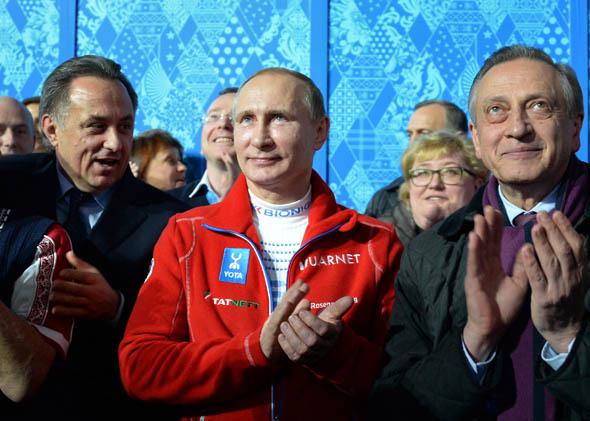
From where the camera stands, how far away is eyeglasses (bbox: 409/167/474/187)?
3.75 m

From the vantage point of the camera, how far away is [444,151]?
12.5 feet

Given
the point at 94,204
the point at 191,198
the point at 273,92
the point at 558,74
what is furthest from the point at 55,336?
the point at 191,198

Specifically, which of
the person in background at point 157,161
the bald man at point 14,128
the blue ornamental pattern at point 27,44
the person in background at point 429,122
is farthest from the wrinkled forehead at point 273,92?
the blue ornamental pattern at point 27,44

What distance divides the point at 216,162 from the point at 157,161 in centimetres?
121

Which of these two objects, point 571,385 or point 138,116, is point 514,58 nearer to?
point 571,385

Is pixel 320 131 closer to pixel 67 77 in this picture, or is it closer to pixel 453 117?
pixel 67 77

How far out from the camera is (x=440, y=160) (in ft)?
12.4

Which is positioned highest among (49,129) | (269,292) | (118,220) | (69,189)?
(49,129)

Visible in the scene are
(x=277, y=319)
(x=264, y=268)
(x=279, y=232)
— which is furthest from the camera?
(x=279, y=232)

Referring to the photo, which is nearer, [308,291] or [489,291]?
[489,291]

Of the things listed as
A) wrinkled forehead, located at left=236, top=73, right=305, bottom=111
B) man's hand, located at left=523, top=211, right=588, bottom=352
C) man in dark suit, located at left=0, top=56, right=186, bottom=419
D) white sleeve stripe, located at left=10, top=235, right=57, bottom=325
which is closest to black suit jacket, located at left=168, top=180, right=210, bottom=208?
man in dark suit, located at left=0, top=56, right=186, bottom=419

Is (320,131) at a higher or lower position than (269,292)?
higher

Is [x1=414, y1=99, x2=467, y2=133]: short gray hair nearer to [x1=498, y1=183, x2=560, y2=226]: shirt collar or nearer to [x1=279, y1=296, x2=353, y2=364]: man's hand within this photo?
[x1=498, y1=183, x2=560, y2=226]: shirt collar

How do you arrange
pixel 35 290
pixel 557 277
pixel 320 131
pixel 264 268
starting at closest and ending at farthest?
pixel 557 277 < pixel 35 290 < pixel 264 268 < pixel 320 131
